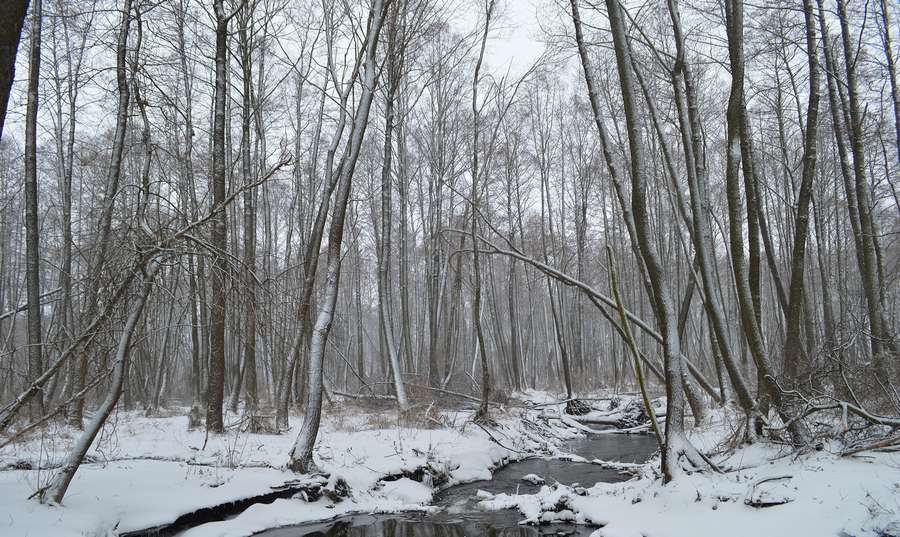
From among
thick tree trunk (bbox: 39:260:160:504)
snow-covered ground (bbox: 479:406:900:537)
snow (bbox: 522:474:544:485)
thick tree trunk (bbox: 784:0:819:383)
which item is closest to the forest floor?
snow-covered ground (bbox: 479:406:900:537)

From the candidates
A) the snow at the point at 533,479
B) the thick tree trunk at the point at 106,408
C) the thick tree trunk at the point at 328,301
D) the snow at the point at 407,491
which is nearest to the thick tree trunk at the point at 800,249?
the snow at the point at 533,479

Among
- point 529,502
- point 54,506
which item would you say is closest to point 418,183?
point 529,502

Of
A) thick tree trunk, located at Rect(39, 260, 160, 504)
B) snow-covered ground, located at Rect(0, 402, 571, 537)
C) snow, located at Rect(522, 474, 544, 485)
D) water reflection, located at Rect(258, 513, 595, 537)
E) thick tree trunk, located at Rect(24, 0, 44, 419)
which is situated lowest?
snow, located at Rect(522, 474, 544, 485)

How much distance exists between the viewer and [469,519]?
19.9ft

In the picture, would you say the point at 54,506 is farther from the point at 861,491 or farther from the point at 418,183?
the point at 418,183

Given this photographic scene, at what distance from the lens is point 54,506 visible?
3.99 m

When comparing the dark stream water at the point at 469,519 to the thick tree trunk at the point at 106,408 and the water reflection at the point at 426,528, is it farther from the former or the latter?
the thick tree trunk at the point at 106,408

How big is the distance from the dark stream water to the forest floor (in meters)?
0.20

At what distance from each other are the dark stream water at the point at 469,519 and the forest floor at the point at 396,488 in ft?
0.67

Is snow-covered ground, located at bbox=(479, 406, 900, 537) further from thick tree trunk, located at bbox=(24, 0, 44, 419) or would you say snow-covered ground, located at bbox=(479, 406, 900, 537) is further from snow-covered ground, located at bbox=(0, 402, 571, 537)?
thick tree trunk, located at bbox=(24, 0, 44, 419)

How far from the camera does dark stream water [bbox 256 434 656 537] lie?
17.6 ft

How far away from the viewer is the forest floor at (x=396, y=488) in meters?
3.74

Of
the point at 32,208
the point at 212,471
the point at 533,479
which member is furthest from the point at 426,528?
the point at 32,208

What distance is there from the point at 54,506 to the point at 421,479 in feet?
15.7
